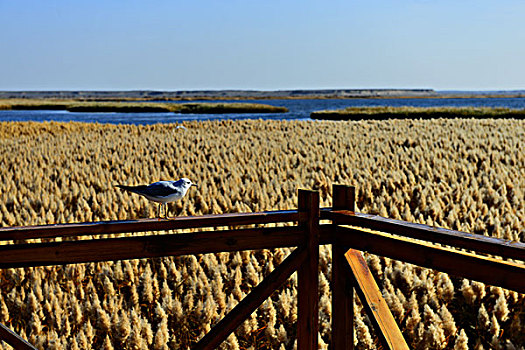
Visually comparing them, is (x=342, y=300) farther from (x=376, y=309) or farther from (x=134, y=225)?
(x=134, y=225)

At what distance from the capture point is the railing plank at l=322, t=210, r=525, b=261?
2.02 metres

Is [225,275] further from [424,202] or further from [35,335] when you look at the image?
[424,202]

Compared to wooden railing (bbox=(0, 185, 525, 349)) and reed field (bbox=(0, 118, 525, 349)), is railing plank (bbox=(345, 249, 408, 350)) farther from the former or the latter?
reed field (bbox=(0, 118, 525, 349))

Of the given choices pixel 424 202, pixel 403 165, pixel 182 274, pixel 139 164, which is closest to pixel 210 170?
pixel 139 164

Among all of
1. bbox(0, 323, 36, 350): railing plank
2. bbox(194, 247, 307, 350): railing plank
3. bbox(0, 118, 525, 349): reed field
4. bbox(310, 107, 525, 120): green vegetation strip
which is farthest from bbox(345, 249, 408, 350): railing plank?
bbox(310, 107, 525, 120): green vegetation strip

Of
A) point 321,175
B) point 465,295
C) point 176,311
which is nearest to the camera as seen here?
point 176,311

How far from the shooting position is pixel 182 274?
5125 millimetres

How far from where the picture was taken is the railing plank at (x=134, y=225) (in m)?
2.39

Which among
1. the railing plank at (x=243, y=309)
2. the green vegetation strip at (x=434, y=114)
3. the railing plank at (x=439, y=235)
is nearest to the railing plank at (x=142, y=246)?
the railing plank at (x=243, y=309)

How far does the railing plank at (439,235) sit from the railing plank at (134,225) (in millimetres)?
245

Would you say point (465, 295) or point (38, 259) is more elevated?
point (38, 259)

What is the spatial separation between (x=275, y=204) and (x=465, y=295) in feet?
13.3

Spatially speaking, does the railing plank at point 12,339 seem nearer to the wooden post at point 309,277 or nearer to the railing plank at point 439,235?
the wooden post at point 309,277

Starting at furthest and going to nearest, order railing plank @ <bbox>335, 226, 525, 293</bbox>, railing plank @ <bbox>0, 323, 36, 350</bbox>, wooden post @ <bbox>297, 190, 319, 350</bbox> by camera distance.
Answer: wooden post @ <bbox>297, 190, 319, 350</bbox> → railing plank @ <bbox>0, 323, 36, 350</bbox> → railing plank @ <bbox>335, 226, 525, 293</bbox>
